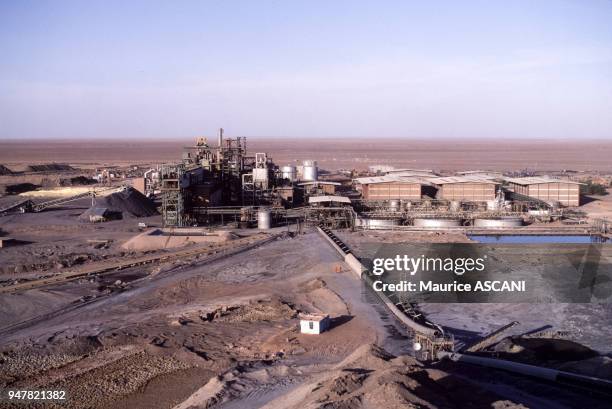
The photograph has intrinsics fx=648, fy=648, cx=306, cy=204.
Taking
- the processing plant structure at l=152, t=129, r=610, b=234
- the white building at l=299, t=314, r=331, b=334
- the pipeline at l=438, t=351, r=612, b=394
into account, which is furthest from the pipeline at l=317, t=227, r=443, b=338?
the processing plant structure at l=152, t=129, r=610, b=234

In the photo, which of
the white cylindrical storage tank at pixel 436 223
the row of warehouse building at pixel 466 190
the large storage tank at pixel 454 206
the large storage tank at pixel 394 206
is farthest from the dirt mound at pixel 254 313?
the row of warehouse building at pixel 466 190

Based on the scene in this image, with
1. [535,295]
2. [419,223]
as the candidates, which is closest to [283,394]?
[535,295]

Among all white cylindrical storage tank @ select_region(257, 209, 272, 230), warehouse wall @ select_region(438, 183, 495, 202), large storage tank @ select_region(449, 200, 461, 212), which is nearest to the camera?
white cylindrical storage tank @ select_region(257, 209, 272, 230)

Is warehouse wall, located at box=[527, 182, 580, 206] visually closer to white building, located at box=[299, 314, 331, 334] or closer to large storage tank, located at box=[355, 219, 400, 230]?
large storage tank, located at box=[355, 219, 400, 230]

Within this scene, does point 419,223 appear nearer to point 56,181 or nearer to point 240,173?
point 240,173

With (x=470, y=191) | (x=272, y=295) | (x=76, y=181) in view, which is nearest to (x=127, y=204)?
(x=76, y=181)

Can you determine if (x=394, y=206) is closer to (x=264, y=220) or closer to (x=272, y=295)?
(x=264, y=220)

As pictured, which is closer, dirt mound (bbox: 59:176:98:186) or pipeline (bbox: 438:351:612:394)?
pipeline (bbox: 438:351:612:394)
